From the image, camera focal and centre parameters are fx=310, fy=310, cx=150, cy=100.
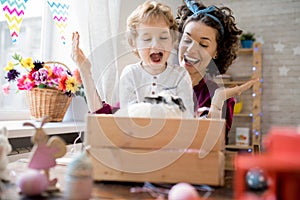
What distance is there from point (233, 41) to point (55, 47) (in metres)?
1.16

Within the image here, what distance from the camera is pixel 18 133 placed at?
1.25 m

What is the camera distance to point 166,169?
592 millimetres

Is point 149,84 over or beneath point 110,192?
over

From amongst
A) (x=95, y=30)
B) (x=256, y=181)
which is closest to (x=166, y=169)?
(x=256, y=181)

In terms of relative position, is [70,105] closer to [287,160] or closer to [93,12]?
[93,12]

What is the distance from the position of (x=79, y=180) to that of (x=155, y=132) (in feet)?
0.58

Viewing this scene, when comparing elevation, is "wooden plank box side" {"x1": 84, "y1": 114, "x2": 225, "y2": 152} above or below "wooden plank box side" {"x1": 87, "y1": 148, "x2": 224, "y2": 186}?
above

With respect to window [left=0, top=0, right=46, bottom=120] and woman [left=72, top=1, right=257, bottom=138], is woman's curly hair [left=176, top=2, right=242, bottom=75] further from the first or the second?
window [left=0, top=0, right=46, bottom=120]

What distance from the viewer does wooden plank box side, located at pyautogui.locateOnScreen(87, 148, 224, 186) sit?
58cm

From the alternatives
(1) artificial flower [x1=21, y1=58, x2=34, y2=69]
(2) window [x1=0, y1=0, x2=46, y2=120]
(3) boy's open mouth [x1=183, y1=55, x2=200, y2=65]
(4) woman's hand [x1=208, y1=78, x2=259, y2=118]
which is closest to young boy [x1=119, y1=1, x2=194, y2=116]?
(4) woman's hand [x1=208, y1=78, x2=259, y2=118]

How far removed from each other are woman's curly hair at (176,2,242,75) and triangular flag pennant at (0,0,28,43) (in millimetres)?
813

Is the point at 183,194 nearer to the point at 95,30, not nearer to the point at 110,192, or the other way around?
the point at 110,192

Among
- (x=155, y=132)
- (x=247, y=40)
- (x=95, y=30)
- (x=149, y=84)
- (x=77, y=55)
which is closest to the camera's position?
(x=155, y=132)

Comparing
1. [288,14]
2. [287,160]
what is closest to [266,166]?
A: [287,160]
